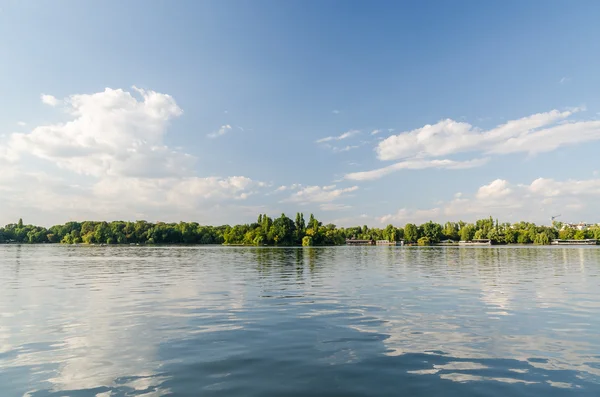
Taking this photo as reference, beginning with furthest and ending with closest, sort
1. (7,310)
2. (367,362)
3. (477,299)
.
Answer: (477,299), (7,310), (367,362)

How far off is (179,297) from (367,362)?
18.6 meters

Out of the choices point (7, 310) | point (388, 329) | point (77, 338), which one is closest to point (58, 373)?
point (77, 338)

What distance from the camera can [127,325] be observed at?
1869 cm

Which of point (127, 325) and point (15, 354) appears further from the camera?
point (127, 325)

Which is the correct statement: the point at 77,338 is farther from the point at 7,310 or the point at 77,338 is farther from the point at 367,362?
the point at 367,362

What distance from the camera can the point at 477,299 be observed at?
2664cm

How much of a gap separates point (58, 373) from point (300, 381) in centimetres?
756

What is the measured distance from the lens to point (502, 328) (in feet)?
59.0

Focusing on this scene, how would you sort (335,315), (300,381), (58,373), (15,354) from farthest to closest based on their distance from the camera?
(335,315), (15,354), (58,373), (300,381)

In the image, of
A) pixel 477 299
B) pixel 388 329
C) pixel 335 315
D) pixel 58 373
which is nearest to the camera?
pixel 58 373

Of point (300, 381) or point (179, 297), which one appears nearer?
point (300, 381)

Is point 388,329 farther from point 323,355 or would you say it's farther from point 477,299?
point 477,299

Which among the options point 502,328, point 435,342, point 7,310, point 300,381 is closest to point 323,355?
point 300,381

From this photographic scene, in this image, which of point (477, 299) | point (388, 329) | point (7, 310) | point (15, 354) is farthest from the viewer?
point (477, 299)
